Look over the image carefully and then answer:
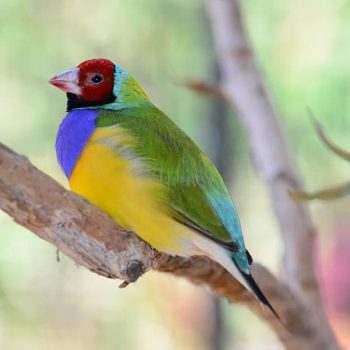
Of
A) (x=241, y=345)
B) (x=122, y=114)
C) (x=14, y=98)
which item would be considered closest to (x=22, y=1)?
(x=14, y=98)

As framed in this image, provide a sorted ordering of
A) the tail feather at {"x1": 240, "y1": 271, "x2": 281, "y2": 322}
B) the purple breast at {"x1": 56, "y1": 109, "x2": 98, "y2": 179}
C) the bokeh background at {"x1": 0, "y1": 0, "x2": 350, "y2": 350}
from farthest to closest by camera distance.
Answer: the bokeh background at {"x1": 0, "y1": 0, "x2": 350, "y2": 350} → the purple breast at {"x1": 56, "y1": 109, "x2": 98, "y2": 179} → the tail feather at {"x1": 240, "y1": 271, "x2": 281, "y2": 322}

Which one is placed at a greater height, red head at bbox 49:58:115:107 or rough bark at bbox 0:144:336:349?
red head at bbox 49:58:115:107

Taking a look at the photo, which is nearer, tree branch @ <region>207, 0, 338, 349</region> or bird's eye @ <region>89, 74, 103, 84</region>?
bird's eye @ <region>89, 74, 103, 84</region>

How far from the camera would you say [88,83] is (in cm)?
140

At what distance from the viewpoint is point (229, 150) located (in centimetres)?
265

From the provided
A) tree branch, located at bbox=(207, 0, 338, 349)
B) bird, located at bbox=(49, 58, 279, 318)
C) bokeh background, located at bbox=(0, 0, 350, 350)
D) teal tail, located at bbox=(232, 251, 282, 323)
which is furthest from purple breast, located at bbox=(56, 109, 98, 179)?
bokeh background, located at bbox=(0, 0, 350, 350)

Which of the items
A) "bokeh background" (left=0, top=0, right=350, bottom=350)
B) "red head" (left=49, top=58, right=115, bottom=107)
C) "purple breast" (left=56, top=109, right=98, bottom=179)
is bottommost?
"bokeh background" (left=0, top=0, right=350, bottom=350)

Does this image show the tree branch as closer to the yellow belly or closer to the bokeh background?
the yellow belly

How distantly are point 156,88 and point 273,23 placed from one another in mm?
444

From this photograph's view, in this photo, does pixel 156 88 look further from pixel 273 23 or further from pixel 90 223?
pixel 90 223

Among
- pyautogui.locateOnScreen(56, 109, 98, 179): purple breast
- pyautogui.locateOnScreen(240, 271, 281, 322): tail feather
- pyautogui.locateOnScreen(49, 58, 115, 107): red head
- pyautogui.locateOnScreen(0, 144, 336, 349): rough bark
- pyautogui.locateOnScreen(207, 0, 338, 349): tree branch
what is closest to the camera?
pyautogui.locateOnScreen(0, 144, 336, 349): rough bark

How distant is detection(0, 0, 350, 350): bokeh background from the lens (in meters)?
2.69

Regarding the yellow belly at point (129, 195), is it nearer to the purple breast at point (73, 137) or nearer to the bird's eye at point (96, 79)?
the purple breast at point (73, 137)

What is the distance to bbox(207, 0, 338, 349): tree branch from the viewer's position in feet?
4.96
